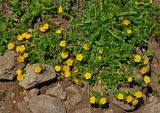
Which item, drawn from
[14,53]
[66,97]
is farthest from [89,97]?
[14,53]

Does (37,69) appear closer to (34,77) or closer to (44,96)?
(34,77)

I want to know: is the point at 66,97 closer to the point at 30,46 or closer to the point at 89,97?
the point at 89,97

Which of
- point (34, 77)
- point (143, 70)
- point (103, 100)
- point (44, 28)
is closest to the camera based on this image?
point (103, 100)

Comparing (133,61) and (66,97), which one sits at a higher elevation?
(133,61)

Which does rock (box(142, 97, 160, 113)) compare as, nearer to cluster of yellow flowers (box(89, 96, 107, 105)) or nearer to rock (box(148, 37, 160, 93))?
rock (box(148, 37, 160, 93))

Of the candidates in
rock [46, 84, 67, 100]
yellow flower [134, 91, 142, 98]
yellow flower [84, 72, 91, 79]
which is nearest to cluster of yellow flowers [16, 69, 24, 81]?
rock [46, 84, 67, 100]

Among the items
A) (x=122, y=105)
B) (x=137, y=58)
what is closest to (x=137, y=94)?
(x=122, y=105)
